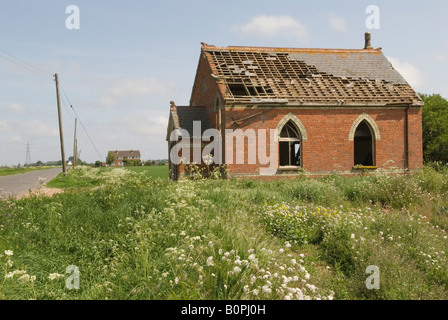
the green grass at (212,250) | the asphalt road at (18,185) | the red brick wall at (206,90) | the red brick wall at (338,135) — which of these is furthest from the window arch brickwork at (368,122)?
the asphalt road at (18,185)

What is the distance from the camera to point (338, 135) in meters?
20.0

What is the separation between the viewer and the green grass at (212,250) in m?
4.69

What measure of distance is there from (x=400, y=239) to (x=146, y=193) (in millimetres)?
6392

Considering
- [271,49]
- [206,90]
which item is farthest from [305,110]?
Answer: [206,90]

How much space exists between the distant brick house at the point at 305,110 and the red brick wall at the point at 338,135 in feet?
0.17

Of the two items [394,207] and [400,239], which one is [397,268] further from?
[394,207]

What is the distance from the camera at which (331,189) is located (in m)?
12.6

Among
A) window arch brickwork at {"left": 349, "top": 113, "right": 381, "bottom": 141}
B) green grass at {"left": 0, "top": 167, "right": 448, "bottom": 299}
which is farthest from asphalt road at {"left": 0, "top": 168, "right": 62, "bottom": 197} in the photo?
window arch brickwork at {"left": 349, "top": 113, "right": 381, "bottom": 141}

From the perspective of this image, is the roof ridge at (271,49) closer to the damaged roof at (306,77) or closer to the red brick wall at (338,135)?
the damaged roof at (306,77)

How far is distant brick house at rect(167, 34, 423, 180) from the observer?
61.9 ft

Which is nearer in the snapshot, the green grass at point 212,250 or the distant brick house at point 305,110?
the green grass at point 212,250

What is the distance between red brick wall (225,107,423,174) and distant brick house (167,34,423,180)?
0.17 feet

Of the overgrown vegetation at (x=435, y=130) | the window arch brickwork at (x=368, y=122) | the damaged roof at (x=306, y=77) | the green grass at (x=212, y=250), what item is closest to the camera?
the green grass at (x=212, y=250)
